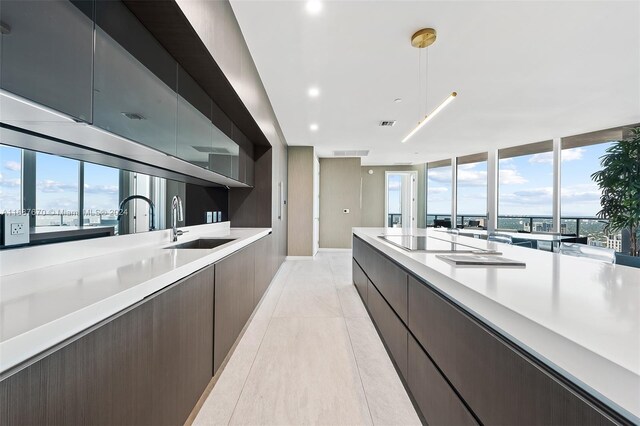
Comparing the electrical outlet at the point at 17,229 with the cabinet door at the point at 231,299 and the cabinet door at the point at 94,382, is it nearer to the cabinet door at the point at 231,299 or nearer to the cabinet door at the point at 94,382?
the cabinet door at the point at 94,382

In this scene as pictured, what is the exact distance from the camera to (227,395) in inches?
66.9

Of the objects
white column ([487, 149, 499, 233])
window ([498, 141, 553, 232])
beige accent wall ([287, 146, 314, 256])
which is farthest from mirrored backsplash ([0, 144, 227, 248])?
white column ([487, 149, 499, 233])

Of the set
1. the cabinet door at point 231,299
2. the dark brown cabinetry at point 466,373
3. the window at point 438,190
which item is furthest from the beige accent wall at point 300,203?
the window at point 438,190

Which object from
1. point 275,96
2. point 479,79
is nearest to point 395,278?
point 479,79

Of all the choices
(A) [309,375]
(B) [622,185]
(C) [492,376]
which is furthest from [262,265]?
(B) [622,185]

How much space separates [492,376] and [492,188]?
7.46 metres

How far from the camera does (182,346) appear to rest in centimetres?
132

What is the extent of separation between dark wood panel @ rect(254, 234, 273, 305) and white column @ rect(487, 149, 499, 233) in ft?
19.5

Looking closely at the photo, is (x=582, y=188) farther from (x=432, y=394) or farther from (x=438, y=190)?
(x=432, y=394)

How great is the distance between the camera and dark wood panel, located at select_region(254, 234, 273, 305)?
3.08 meters

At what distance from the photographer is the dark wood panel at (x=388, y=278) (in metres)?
1.76

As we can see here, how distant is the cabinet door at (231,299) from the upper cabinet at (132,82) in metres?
0.88

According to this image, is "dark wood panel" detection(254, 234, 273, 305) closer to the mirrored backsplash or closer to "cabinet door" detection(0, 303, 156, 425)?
the mirrored backsplash

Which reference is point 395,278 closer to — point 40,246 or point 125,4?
point 40,246
